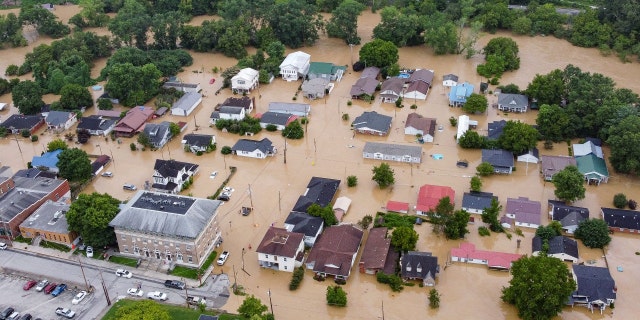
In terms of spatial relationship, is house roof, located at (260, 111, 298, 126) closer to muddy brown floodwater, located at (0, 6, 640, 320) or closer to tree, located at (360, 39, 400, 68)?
muddy brown floodwater, located at (0, 6, 640, 320)

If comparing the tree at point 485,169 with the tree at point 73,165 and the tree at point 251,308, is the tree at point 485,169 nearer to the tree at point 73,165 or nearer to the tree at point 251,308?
the tree at point 251,308

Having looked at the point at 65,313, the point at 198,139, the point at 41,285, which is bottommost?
the point at 65,313

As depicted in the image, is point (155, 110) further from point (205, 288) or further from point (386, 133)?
point (205, 288)

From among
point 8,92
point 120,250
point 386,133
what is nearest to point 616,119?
point 386,133

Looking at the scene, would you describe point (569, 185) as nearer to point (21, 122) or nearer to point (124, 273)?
point (124, 273)

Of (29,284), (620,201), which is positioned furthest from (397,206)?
(29,284)

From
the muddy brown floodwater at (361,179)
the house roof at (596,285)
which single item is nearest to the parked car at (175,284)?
the muddy brown floodwater at (361,179)
